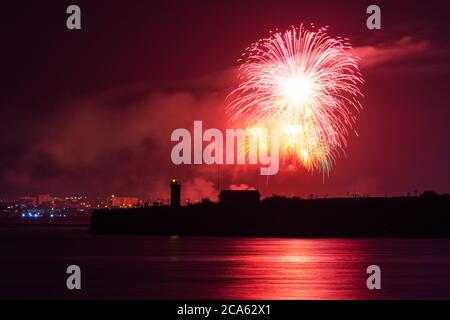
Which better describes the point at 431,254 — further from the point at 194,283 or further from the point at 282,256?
the point at 194,283

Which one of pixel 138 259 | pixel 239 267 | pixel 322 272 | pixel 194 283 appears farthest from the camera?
pixel 138 259

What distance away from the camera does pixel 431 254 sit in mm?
136125

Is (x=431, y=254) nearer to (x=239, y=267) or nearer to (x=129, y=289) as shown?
(x=239, y=267)

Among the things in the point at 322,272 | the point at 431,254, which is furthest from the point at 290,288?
the point at 431,254

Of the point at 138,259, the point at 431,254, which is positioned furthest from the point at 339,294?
the point at 431,254

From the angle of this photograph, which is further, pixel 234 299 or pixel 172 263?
Answer: pixel 172 263

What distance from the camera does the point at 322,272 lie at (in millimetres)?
98562
